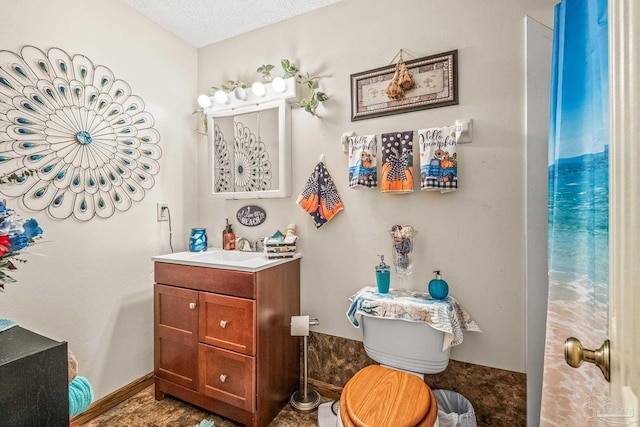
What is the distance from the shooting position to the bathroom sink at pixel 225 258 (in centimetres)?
155

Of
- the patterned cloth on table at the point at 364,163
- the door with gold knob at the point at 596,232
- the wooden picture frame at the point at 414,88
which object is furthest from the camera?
the patterned cloth on table at the point at 364,163

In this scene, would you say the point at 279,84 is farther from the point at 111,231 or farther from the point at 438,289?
the point at 438,289

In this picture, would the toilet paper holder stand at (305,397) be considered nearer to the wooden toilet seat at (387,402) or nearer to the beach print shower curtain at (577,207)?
the wooden toilet seat at (387,402)

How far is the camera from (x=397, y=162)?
159 cm

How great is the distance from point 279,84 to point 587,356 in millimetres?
1855

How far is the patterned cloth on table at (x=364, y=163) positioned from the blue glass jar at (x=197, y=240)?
113 centimetres

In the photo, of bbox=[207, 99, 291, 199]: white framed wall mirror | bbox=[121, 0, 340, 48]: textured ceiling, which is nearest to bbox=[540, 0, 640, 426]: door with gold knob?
bbox=[207, 99, 291, 199]: white framed wall mirror

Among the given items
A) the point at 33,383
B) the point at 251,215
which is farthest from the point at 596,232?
the point at 251,215

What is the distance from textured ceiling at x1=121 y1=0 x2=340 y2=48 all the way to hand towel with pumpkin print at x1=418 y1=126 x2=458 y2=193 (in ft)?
3.53

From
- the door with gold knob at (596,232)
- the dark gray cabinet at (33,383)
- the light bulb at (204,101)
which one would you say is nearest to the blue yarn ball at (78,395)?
the dark gray cabinet at (33,383)

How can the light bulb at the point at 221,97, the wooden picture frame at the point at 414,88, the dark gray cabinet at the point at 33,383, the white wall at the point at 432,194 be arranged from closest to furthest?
the dark gray cabinet at the point at 33,383, the white wall at the point at 432,194, the wooden picture frame at the point at 414,88, the light bulb at the point at 221,97

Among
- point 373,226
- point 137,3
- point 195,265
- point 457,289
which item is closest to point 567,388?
point 457,289

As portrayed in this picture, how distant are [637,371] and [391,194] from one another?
1.34m

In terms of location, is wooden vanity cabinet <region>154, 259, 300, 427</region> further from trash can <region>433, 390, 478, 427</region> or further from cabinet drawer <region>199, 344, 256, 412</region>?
trash can <region>433, 390, 478, 427</region>
